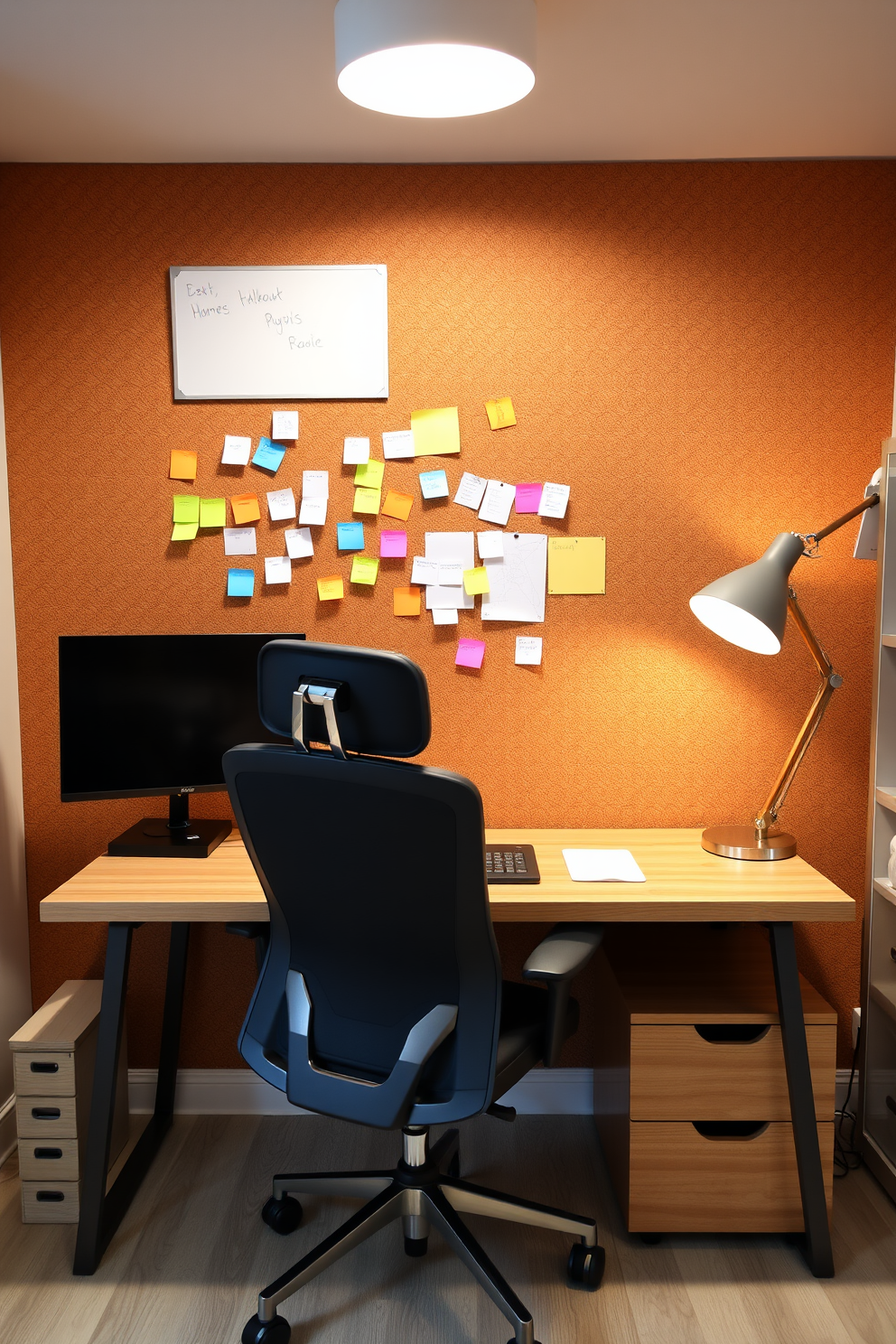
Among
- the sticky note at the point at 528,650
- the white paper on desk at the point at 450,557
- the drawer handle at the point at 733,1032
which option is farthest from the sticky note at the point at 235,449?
the drawer handle at the point at 733,1032

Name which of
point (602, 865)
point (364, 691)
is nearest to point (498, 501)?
point (602, 865)

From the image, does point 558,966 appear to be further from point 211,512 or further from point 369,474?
point 211,512

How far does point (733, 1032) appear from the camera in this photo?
2.31 metres

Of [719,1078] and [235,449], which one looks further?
[235,449]

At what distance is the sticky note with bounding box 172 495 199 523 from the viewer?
2.61 metres

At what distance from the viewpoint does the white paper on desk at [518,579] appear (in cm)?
262

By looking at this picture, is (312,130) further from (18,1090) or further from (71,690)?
(18,1090)

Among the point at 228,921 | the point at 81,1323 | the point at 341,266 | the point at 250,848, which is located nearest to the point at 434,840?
the point at 250,848

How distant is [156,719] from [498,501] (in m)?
1.01

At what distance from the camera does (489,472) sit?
2615 millimetres

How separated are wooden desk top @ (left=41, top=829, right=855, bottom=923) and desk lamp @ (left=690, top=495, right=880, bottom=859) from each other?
5 centimetres

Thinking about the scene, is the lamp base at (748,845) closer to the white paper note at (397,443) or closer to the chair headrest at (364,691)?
the chair headrest at (364,691)

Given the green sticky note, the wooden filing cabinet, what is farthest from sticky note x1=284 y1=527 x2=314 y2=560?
the wooden filing cabinet

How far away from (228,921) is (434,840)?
0.66m
